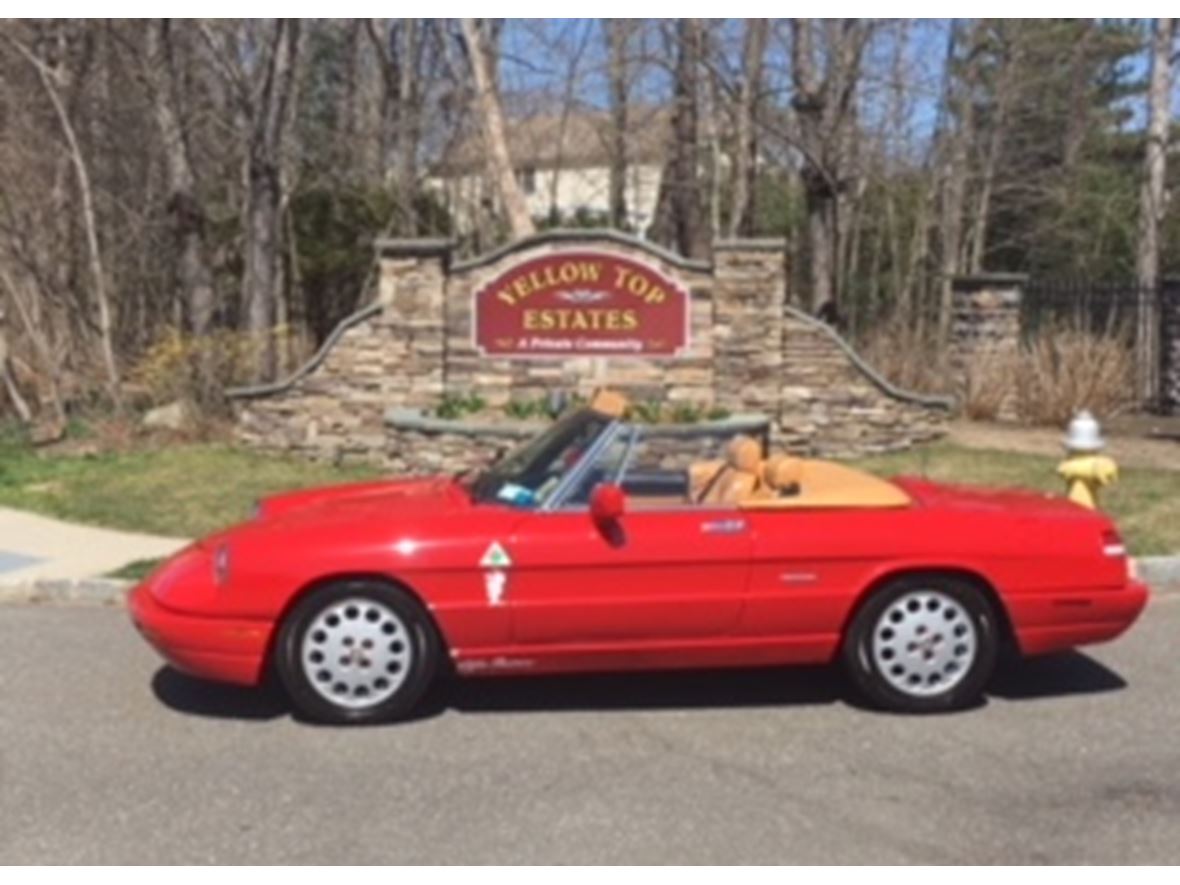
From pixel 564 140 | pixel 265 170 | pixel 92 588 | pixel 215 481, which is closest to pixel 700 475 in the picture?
pixel 92 588

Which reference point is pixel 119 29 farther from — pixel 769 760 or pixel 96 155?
pixel 769 760

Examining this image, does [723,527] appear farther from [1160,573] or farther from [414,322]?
[414,322]

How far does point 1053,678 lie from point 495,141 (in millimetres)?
13553

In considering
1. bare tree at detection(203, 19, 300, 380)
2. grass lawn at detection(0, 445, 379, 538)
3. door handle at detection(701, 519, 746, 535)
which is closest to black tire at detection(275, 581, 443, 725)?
door handle at detection(701, 519, 746, 535)

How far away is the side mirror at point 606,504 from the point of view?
5262 millimetres

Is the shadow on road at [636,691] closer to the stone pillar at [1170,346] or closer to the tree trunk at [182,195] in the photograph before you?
the stone pillar at [1170,346]

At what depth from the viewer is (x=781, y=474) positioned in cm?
562

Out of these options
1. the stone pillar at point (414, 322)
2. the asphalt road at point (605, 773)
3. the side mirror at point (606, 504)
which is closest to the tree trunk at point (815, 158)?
the stone pillar at point (414, 322)

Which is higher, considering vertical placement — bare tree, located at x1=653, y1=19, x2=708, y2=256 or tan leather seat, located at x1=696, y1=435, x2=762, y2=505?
bare tree, located at x1=653, y1=19, x2=708, y2=256

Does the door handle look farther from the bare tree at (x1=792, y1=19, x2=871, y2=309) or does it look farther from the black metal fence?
the bare tree at (x1=792, y1=19, x2=871, y2=309)

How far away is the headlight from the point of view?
530 cm

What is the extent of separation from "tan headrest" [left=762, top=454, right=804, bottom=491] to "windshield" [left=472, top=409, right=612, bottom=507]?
0.68 m

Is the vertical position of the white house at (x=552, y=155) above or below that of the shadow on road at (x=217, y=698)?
above

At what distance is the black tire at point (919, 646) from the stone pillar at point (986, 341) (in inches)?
405
